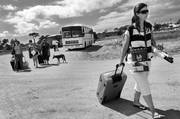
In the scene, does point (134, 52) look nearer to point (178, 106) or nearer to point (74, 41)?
point (178, 106)

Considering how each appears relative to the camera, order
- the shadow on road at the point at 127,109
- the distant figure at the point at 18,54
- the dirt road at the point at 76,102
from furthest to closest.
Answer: the distant figure at the point at 18,54 < the dirt road at the point at 76,102 < the shadow on road at the point at 127,109

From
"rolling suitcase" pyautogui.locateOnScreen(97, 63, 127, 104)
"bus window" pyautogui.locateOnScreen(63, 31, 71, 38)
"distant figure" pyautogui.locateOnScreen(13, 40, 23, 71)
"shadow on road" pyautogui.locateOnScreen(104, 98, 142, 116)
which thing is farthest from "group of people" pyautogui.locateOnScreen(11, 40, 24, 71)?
"bus window" pyautogui.locateOnScreen(63, 31, 71, 38)

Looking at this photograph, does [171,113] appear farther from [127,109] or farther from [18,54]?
[18,54]

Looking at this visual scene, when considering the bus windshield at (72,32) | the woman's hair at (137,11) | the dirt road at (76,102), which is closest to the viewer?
the woman's hair at (137,11)

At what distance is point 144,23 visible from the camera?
13.6 feet

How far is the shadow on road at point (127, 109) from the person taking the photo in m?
4.44

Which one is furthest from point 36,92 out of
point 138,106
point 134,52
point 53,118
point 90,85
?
point 134,52

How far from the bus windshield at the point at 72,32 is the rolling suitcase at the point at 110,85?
22220 mm

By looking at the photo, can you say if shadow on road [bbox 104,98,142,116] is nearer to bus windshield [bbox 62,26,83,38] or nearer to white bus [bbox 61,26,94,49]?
white bus [bbox 61,26,94,49]

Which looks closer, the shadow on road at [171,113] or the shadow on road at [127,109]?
the shadow on road at [171,113]

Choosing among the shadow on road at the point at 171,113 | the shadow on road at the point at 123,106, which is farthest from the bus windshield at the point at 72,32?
the shadow on road at the point at 171,113

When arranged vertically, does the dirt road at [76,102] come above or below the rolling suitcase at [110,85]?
below

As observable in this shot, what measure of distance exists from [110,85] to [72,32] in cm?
2282

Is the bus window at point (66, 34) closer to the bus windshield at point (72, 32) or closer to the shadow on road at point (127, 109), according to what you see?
the bus windshield at point (72, 32)
